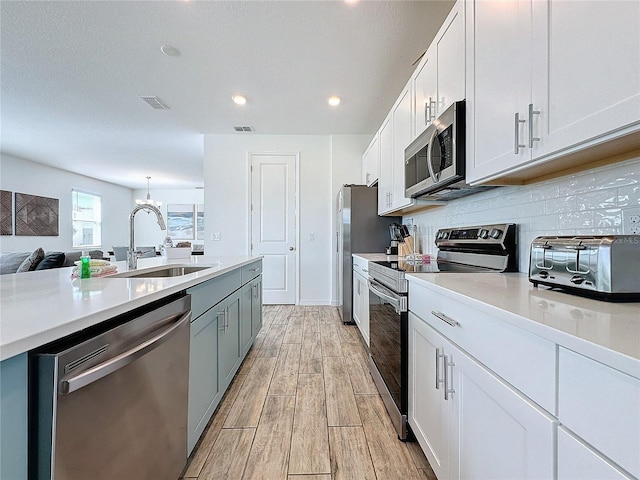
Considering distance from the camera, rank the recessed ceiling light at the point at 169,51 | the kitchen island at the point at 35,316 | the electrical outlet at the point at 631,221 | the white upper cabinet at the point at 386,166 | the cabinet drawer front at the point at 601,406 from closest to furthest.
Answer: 1. the cabinet drawer front at the point at 601,406
2. the kitchen island at the point at 35,316
3. the electrical outlet at the point at 631,221
4. the recessed ceiling light at the point at 169,51
5. the white upper cabinet at the point at 386,166

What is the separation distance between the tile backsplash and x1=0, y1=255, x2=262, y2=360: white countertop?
159 cm

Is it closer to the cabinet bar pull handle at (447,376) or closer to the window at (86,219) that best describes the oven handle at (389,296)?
the cabinet bar pull handle at (447,376)

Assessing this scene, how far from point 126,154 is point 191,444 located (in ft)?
20.6

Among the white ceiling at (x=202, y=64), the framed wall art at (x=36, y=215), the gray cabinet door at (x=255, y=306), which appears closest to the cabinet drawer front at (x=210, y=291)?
the gray cabinet door at (x=255, y=306)

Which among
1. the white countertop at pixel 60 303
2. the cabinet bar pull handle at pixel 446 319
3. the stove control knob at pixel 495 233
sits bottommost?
the cabinet bar pull handle at pixel 446 319

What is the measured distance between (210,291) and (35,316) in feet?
2.99

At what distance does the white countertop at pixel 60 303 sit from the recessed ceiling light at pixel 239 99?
9.31ft

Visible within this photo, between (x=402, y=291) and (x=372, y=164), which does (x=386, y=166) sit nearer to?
(x=372, y=164)

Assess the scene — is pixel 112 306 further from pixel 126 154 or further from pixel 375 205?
pixel 126 154

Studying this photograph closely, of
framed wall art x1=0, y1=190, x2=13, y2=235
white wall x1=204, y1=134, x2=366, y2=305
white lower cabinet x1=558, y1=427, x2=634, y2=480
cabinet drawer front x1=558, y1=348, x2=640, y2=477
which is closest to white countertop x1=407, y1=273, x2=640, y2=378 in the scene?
cabinet drawer front x1=558, y1=348, x2=640, y2=477

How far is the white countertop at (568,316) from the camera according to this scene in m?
0.51

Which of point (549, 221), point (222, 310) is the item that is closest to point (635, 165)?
point (549, 221)

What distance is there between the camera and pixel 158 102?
12.4 ft

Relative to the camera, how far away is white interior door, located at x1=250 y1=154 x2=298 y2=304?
493cm
